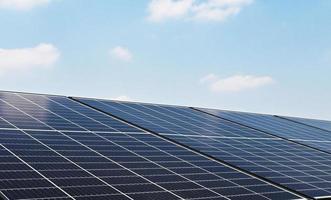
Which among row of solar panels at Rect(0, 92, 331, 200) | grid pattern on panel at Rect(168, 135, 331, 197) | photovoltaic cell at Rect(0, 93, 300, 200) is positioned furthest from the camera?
grid pattern on panel at Rect(168, 135, 331, 197)

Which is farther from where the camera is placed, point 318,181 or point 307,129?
point 307,129

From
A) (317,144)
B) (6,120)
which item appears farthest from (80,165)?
(317,144)

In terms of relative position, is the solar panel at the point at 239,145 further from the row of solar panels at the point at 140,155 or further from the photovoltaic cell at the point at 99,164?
the photovoltaic cell at the point at 99,164

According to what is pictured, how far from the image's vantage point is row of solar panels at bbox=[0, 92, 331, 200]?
1551 centimetres

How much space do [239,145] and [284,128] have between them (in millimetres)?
12574

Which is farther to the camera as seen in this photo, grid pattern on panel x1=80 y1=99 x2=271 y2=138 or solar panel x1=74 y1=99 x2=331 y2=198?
grid pattern on panel x1=80 y1=99 x2=271 y2=138

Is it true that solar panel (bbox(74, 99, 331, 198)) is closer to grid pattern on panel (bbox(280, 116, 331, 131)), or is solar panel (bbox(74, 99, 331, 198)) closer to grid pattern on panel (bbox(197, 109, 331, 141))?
grid pattern on panel (bbox(197, 109, 331, 141))

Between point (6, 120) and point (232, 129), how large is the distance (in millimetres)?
15467

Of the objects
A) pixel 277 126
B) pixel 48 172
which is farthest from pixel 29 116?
pixel 277 126

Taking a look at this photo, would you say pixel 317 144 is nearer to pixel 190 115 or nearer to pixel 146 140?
pixel 190 115

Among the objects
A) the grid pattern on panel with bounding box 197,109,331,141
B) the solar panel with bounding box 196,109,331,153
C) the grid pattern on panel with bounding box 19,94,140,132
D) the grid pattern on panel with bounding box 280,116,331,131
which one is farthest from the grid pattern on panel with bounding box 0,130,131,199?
the grid pattern on panel with bounding box 280,116,331,131

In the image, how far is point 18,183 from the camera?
14.1 metres

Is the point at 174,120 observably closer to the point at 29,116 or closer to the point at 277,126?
the point at 29,116

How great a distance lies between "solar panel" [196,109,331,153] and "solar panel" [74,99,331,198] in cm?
221
